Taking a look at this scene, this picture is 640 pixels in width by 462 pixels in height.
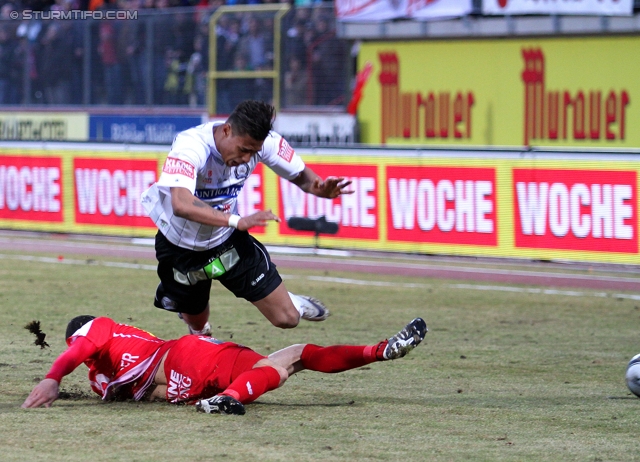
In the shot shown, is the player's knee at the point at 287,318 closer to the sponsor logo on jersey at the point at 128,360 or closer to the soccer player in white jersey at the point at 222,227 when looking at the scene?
the soccer player in white jersey at the point at 222,227

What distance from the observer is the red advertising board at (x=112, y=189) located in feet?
58.2

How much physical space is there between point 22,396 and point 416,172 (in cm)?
951

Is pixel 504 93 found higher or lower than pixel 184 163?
higher

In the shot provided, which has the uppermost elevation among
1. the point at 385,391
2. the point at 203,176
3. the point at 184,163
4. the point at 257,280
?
the point at 184,163

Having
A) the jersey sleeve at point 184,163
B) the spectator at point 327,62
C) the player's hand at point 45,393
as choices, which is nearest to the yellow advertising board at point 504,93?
the spectator at point 327,62

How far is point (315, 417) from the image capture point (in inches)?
253

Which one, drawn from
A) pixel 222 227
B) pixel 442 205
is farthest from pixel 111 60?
pixel 222 227

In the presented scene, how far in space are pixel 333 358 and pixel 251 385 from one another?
705mm

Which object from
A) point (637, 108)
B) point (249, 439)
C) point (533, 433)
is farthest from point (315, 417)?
A: point (637, 108)

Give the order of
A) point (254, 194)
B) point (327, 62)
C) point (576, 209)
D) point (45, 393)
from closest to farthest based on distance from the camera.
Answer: point (45, 393) → point (576, 209) → point (254, 194) → point (327, 62)

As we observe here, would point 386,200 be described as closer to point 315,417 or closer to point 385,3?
point 385,3

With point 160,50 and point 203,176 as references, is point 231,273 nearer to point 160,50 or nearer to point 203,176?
point 203,176

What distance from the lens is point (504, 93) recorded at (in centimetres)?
2136

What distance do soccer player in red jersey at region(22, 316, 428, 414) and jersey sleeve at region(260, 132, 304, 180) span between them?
1486mm
